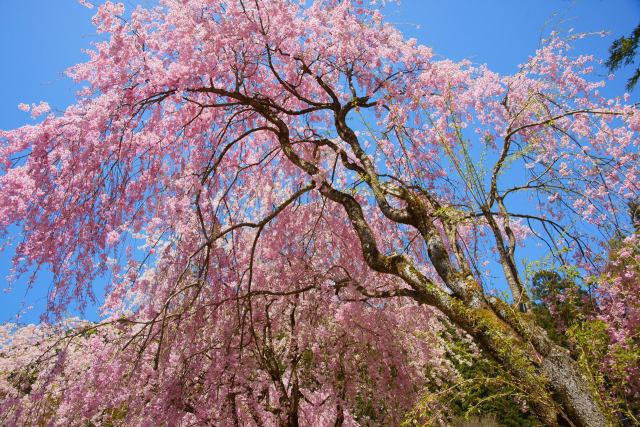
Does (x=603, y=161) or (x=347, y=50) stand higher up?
(x=347, y=50)

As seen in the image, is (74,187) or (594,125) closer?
(74,187)

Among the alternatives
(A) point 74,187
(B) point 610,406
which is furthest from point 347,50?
(B) point 610,406

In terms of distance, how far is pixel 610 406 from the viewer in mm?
2781

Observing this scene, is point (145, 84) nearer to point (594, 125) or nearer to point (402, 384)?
point (402, 384)

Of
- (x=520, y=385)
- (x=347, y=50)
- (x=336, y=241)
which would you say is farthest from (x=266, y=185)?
(x=520, y=385)

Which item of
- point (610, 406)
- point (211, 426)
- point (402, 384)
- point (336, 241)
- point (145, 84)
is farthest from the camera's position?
point (336, 241)

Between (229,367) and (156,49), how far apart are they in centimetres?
369

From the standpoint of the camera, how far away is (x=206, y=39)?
432cm

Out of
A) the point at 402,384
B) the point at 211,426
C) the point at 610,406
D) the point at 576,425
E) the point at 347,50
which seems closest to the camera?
the point at 576,425

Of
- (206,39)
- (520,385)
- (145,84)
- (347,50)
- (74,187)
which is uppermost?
(347,50)

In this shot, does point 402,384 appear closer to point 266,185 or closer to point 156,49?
point 266,185

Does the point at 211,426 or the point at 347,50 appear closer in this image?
the point at 211,426

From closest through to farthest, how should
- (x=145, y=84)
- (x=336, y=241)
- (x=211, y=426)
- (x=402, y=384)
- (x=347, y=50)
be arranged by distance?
(x=145, y=84) → (x=211, y=426) → (x=347, y=50) → (x=402, y=384) → (x=336, y=241)

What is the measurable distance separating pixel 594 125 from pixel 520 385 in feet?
15.8
